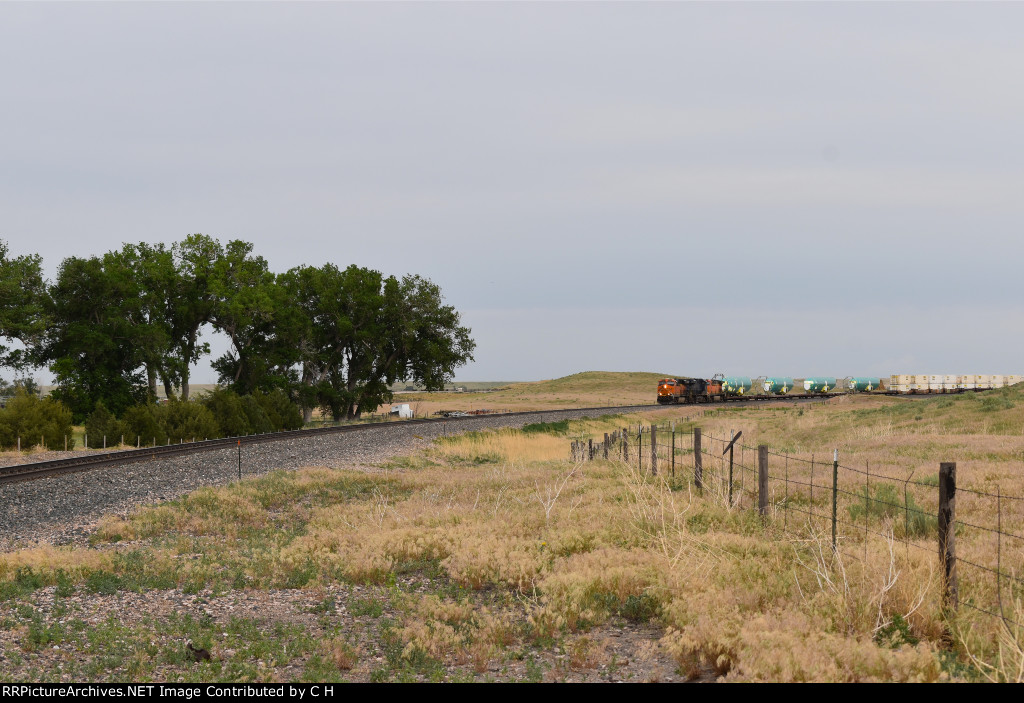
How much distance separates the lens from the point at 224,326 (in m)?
55.7

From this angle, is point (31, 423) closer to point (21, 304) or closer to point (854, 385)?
point (21, 304)

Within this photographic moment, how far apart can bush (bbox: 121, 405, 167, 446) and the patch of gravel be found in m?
5.75

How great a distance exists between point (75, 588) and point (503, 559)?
5.76 metres

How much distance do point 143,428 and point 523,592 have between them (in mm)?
31846

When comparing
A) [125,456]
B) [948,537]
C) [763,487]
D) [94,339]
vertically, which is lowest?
[125,456]

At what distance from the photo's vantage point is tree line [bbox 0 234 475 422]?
48219mm

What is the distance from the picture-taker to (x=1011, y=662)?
286 inches

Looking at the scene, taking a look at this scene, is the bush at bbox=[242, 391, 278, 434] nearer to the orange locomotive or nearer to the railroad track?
A: the railroad track

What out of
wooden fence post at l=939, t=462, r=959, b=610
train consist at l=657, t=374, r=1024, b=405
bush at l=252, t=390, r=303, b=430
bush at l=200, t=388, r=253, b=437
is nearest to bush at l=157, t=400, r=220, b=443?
bush at l=200, t=388, r=253, b=437

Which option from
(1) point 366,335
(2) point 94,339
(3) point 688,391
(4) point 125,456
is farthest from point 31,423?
(3) point 688,391

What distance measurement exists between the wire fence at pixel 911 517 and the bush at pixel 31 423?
26381 mm

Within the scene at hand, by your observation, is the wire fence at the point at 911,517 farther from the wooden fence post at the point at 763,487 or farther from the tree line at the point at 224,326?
the tree line at the point at 224,326
